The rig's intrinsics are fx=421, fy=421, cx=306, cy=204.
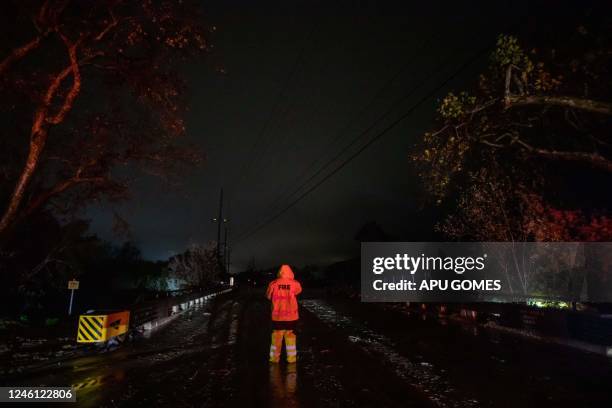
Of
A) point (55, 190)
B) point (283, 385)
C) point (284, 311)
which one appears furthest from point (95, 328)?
point (283, 385)

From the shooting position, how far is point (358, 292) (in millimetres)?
41281

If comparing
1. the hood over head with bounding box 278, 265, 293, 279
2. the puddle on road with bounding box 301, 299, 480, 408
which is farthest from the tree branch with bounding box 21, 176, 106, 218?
the puddle on road with bounding box 301, 299, 480, 408

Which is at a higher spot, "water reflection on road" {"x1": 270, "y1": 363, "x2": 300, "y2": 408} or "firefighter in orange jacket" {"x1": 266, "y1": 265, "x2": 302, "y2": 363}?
"firefighter in orange jacket" {"x1": 266, "y1": 265, "x2": 302, "y2": 363}

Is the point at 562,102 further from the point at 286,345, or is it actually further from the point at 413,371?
the point at 286,345

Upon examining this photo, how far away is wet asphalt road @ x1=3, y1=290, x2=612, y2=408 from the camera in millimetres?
6488

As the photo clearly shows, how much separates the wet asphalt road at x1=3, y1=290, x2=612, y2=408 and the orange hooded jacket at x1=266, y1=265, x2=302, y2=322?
40.7 inches

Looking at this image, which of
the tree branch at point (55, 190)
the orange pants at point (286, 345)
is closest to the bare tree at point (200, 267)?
the tree branch at point (55, 190)

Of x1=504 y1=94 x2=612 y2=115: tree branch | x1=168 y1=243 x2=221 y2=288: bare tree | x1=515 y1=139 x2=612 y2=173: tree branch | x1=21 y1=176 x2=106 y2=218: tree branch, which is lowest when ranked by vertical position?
x1=168 y1=243 x2=221 y2=288: bare tree

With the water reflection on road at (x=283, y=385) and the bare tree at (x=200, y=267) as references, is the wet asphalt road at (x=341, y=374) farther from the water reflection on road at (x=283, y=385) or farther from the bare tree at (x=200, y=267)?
the bare tree at (x=200, y=267)

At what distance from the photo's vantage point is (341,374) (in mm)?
8094

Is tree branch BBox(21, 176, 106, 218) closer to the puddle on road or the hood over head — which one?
the hood over head

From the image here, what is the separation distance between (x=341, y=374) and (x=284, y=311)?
165 cm

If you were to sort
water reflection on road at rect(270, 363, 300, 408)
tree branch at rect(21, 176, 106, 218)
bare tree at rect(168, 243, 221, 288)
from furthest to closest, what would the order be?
bare tree at rect(168, 243, 221, 288) < tree branch at rect(21, 176, 106, 218) < water reflection on road at rect(270, 363, 300, 408)

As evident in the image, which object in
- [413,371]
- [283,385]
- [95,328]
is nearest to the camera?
[283,385]
